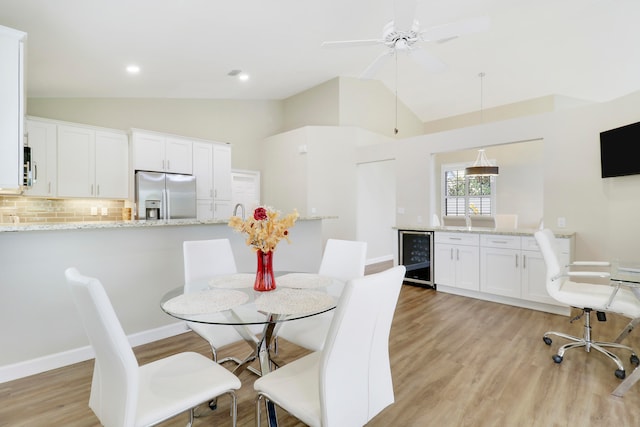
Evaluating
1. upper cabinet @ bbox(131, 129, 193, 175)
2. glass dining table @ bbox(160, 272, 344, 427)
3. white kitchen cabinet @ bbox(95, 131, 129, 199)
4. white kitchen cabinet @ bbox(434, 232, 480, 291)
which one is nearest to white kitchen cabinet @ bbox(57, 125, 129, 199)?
white kitchen cabinet @ bbox(95, 131, 129, 199)

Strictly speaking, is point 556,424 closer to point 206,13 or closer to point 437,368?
point 437,368

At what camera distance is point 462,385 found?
83.4 inches

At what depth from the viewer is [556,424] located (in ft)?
5.68

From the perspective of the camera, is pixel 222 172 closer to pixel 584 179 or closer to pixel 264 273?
pixel 264 273

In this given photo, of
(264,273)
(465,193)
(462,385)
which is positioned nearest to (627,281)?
(462,385)

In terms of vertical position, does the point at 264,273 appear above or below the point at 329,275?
above

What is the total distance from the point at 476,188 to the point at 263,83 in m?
5.72

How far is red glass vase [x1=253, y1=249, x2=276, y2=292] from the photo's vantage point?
6.19 feet

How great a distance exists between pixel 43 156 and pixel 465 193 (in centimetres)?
843

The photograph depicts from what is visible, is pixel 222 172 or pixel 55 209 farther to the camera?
pixel 222 172

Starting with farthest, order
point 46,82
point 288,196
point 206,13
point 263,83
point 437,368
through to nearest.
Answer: point 288,196
point 263,83
point 46,82
point 206,13
point 437,368

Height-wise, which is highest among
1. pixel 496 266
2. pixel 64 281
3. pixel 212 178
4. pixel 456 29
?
pixel 456 29

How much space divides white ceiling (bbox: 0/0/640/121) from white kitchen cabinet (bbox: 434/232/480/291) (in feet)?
10.1

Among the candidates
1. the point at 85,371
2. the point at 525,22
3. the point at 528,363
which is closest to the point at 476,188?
the point at 525,22
